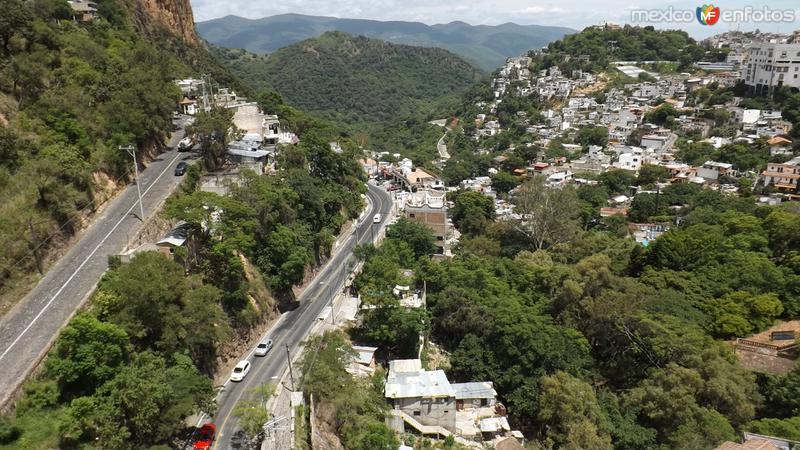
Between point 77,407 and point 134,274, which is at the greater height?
point 134,274

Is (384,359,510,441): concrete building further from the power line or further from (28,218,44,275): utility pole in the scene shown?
→ the power line

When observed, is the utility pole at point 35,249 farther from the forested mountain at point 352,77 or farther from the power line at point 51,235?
the forested mountain at point 352,77

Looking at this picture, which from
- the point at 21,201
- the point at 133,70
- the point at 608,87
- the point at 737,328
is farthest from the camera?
the point at 608,87

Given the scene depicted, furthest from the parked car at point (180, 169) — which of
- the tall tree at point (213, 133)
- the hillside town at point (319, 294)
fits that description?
the tall tree at point (213, 133)

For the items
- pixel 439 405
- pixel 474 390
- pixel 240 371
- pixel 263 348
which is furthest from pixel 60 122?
pixel 474 390

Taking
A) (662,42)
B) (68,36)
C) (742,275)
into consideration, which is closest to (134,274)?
(68,36)

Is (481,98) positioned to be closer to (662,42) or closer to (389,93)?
(662,42)
